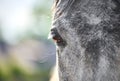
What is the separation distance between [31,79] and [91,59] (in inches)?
513

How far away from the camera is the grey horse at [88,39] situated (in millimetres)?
3072

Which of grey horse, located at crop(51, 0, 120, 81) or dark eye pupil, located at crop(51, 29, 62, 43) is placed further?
dark eye pupil, located at crop(51, 29, 62, 43)

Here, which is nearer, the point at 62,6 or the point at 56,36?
the point at 56,36

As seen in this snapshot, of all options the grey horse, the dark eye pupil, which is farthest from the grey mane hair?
the dark eye pupil

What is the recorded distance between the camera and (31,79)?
16031 mm

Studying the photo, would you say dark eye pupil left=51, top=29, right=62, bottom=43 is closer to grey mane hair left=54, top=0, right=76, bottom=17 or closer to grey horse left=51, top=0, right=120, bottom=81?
grey horse left=51, top=0, right=120, bottom=81

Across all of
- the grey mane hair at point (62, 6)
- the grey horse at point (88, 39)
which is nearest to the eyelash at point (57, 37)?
the grey horse at point (88, 39)

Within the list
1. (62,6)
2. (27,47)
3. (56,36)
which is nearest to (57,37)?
(56,36)

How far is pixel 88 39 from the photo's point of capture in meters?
3.13

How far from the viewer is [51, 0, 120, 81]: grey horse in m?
3.07

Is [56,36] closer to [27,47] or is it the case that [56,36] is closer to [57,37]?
[57,37]

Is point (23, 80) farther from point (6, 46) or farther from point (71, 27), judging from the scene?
point (71, 27)

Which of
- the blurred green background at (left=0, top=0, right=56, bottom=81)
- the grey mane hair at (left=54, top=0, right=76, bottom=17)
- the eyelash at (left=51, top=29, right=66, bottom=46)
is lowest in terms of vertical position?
the blurred green background at (left=0, top=0, right=56, bottom=81)

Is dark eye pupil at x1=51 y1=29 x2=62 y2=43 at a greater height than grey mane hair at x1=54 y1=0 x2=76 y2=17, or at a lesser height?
lesser
